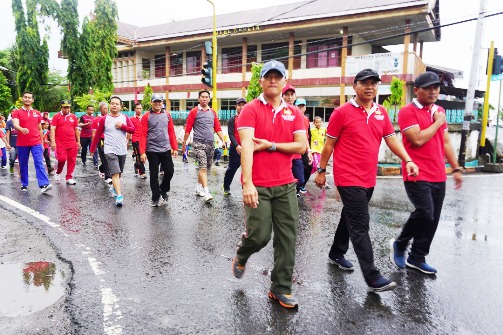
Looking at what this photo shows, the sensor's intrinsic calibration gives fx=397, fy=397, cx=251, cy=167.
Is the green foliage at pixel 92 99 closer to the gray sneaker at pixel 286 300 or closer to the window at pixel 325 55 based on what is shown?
the window at pixel 325 55

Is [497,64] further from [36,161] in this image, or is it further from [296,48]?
[296,48]

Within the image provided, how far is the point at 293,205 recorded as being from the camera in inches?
128

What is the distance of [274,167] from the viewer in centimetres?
320

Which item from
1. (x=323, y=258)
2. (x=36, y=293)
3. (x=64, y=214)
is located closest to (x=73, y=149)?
(x=64, y=214)

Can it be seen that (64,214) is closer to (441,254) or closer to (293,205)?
(293,205)

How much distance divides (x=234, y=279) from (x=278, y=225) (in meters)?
0.84

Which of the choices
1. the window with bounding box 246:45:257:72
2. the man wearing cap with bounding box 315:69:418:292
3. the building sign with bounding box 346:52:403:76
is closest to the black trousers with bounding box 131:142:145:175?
the man wearing cap with bounding box 315:69:418:292

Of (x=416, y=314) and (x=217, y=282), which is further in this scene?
(x=217, y=282)

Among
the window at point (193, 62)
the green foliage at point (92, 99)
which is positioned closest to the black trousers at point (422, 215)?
the green foliage at point (92, 99)

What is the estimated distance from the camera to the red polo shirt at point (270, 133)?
3.14 metres

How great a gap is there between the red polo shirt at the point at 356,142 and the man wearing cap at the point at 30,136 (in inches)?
250

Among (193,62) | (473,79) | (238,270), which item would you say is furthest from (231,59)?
(238,270)

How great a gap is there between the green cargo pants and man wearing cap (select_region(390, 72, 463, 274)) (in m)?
1.42

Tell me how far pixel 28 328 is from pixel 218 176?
321 inches
